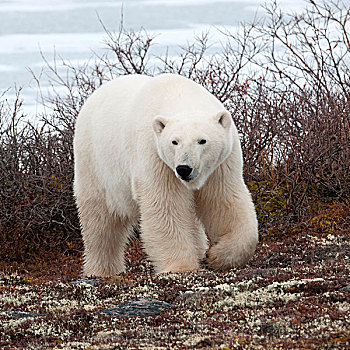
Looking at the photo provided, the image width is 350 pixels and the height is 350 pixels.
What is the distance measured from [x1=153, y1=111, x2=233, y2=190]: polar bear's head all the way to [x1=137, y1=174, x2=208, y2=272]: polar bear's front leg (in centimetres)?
30

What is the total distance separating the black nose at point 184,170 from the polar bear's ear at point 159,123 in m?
0.49

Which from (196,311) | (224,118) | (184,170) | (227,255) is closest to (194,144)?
(184,170)

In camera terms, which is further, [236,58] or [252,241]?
[236,58]

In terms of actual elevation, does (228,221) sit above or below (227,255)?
above

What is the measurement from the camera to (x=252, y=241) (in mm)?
5324

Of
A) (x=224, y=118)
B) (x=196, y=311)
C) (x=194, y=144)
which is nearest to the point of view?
(x=196, y=311)

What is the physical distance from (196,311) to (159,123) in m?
1.83

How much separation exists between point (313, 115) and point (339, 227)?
2.01 meters

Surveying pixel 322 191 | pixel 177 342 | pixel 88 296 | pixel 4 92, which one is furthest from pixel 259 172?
pixel 177 342

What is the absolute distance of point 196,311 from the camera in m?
3.88

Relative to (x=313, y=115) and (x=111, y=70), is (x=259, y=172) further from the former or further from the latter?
(x=111, y=70)

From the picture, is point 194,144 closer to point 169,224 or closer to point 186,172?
point 186,172

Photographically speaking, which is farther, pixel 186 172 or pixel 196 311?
pixel 186 172

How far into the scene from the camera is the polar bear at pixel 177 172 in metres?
5.11
